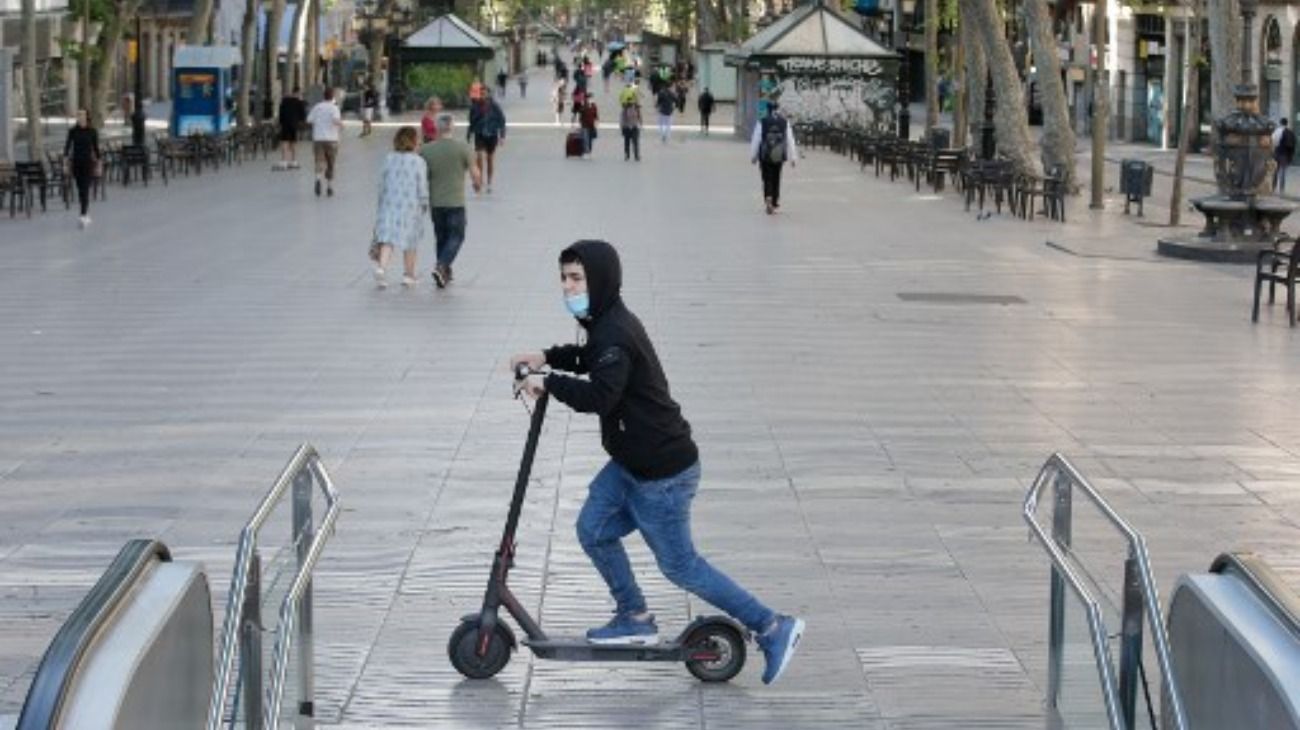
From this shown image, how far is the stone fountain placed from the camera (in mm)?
32406

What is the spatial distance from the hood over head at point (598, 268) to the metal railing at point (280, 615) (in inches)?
46.9

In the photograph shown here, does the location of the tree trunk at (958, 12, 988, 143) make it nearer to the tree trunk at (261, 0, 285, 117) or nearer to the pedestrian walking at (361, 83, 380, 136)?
the tree trunk at (261, 0, 285, 117)

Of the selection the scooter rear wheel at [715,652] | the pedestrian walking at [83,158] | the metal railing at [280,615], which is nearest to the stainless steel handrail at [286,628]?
the metal railing at [280,615]

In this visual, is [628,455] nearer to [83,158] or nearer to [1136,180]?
[83,158]

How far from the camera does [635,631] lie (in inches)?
398

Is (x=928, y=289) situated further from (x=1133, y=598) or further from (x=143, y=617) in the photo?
(x=143, y=617)

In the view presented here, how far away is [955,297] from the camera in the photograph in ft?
87.1

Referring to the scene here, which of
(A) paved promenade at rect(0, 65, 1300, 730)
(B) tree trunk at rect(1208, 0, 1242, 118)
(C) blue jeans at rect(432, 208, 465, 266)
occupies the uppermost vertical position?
(B) tree trunk at rect(1208, 0, 1242, 118)

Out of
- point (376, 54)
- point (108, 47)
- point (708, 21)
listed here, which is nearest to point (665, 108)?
point (108, 47)

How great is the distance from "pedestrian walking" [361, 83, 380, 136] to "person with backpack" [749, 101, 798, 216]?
109 ft

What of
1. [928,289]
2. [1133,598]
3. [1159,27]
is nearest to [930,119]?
[1159,27]

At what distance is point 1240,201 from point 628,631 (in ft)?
78.6

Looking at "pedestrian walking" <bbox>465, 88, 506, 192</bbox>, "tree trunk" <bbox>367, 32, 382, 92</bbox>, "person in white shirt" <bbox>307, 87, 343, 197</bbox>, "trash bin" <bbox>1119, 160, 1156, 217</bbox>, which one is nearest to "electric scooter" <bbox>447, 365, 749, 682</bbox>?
"trash bin" <bbox>1119, 160, 1156, 217</bbox>

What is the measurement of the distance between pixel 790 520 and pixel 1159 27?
214ft
